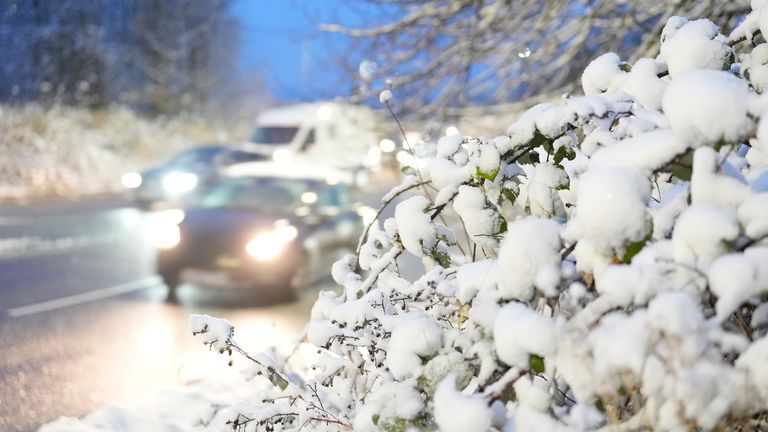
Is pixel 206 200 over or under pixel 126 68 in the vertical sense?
under

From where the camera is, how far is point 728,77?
168 centimetres

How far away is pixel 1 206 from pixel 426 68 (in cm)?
1352

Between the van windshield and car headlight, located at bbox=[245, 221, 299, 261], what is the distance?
11.9 m

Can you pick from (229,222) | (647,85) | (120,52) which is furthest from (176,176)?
(120,52)

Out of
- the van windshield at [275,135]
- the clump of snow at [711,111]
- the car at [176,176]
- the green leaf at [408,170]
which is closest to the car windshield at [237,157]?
the car at [176,176]

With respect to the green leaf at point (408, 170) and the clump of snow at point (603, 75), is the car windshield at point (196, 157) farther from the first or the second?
the clump of snow at point (603, 75)

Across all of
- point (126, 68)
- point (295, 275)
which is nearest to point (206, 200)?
point (295, 275)

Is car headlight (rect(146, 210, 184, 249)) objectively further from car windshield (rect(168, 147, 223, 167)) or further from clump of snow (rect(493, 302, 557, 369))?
car windshield (rect(168, 147, 223, 167))

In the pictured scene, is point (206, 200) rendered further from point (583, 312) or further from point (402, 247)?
point (583, 312)

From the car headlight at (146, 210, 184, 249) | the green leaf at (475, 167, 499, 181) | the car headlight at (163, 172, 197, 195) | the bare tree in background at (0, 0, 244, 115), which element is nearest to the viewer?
the green leaf at (475, 167, 499, 181)

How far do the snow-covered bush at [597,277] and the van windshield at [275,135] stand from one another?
1796 centimetres

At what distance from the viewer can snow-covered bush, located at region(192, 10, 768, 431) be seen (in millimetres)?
1511

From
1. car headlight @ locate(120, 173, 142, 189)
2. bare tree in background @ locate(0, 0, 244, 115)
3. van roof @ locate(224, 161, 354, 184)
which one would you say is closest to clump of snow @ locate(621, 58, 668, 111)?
van roof @ locate(224, 161, 354, 184)

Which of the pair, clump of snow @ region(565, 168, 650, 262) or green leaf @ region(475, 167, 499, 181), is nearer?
clump of snow @ region(565, 168, 650, 262)
